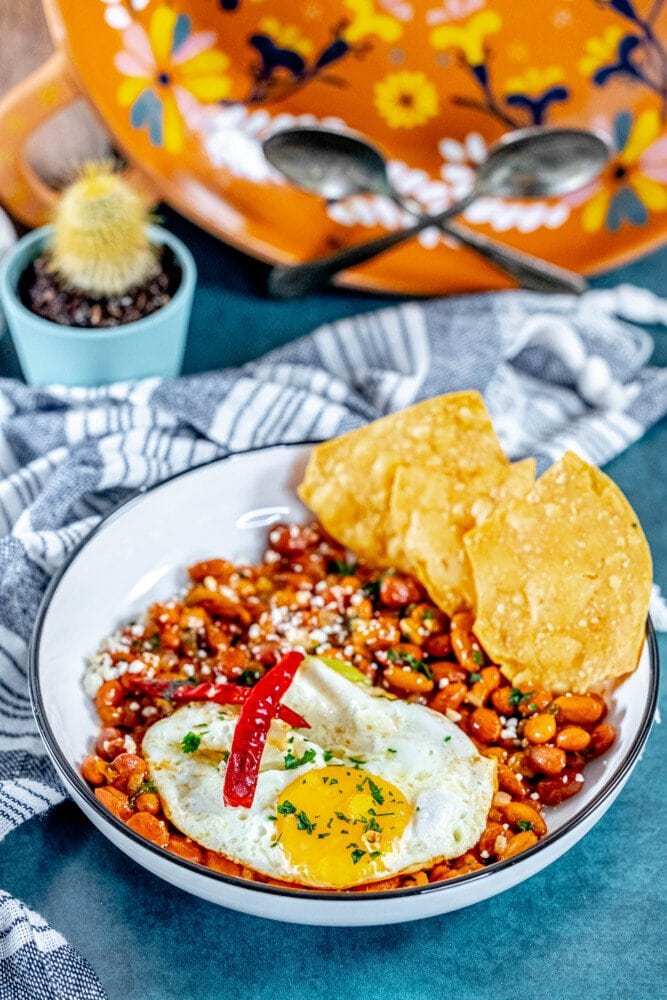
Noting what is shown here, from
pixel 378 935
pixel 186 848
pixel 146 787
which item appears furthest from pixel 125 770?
pixel 378 935

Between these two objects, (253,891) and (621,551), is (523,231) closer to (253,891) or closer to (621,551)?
(621,551)

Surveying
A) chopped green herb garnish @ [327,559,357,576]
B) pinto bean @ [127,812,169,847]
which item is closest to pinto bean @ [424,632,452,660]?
chopped green herb garnish @ [327,559,357,576]

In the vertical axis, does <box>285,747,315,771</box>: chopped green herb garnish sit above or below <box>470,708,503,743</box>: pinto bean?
above

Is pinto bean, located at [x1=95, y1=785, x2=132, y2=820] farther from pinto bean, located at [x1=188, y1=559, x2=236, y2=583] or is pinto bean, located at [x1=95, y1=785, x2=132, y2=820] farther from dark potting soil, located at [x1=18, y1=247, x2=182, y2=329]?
dark potting soil, located at [x1=18, y1=247, x2=182, y2=329]

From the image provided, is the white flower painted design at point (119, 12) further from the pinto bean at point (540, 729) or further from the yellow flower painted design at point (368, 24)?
the pinto bean at point (540, 729)

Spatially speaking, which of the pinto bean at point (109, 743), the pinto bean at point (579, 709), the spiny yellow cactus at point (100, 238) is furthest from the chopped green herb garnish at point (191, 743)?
the spiny yellow cactus at point (100, 238)
